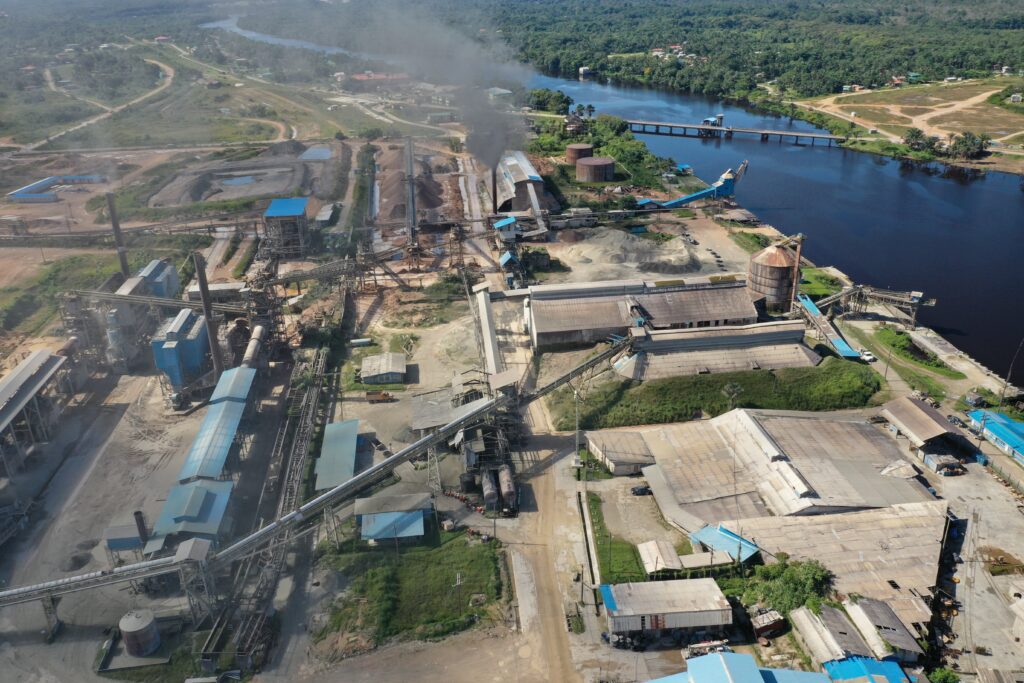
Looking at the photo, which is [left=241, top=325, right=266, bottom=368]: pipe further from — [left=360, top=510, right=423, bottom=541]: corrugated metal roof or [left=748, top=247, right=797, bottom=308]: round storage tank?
[left=748, top=247, right=797, bottom=308]: round storage tank

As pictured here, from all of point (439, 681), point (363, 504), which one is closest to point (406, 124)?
point (363, 504)

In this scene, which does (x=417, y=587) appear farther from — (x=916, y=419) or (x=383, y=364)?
(x=916, y=419)

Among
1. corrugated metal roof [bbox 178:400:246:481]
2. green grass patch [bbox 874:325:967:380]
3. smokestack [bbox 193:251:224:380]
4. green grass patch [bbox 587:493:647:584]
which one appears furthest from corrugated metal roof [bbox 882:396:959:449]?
smokestack [bbox 193:251:224:380]

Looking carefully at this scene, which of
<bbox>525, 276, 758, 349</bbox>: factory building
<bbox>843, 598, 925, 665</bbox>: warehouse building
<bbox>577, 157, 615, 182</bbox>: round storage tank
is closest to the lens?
<bbox>843, 598, 925, 665</bbox>: warehouse building

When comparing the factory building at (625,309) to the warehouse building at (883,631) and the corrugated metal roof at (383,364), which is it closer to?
the corrugated metal roof at (383,364)

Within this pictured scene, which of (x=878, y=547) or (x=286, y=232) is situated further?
(x=286, y=232)

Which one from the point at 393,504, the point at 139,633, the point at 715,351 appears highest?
the point at 715,351

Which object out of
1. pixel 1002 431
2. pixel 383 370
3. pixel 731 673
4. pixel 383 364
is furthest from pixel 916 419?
pixel 383 364

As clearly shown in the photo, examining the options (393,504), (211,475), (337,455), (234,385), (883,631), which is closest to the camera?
(883,631)
